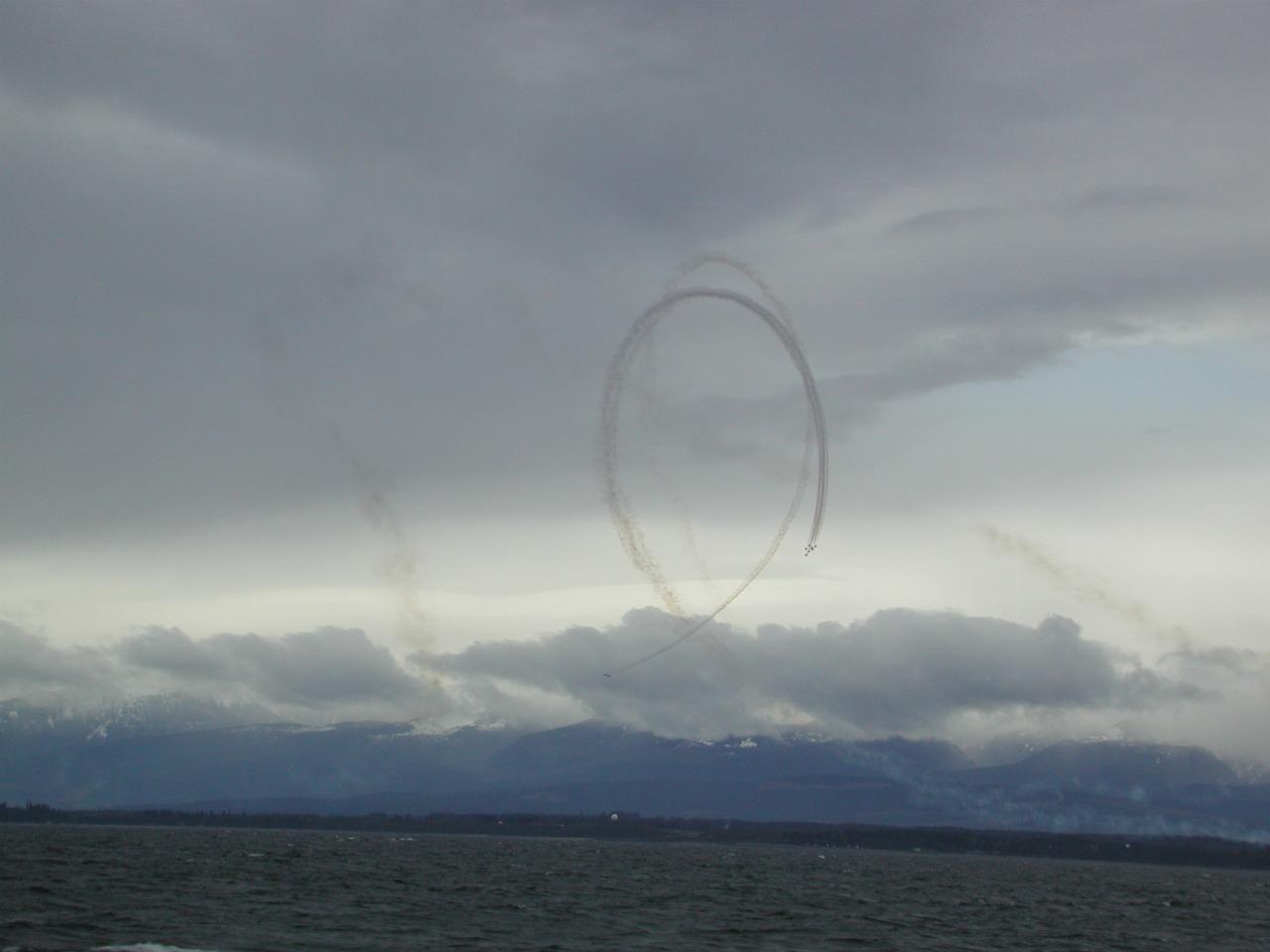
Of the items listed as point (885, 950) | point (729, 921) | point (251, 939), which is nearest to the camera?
point (251, 939)

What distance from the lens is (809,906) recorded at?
193875mm

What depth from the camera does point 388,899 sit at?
176m

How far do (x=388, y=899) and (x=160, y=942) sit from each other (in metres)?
66.3

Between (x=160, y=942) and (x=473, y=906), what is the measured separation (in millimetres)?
62192

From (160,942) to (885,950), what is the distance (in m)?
71.4

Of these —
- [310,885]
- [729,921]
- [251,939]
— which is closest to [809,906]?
[729,921]

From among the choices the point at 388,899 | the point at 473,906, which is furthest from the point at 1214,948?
the point at 388,899

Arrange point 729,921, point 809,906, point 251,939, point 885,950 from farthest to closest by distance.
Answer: point 809,906 < point 729,921 < point 885,950 < point 251,939

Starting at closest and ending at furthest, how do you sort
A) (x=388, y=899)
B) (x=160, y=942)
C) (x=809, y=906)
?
(x=160, y=942) < (x=388, y=899) < (x=809, y=906)

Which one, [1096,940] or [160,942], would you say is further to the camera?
[1096,940]

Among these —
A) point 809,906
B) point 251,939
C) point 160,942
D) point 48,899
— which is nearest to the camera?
point 160,942

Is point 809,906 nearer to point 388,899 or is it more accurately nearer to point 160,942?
point 388,899

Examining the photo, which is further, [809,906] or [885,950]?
[809,906]

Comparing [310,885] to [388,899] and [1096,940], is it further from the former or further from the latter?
[1096,940]
